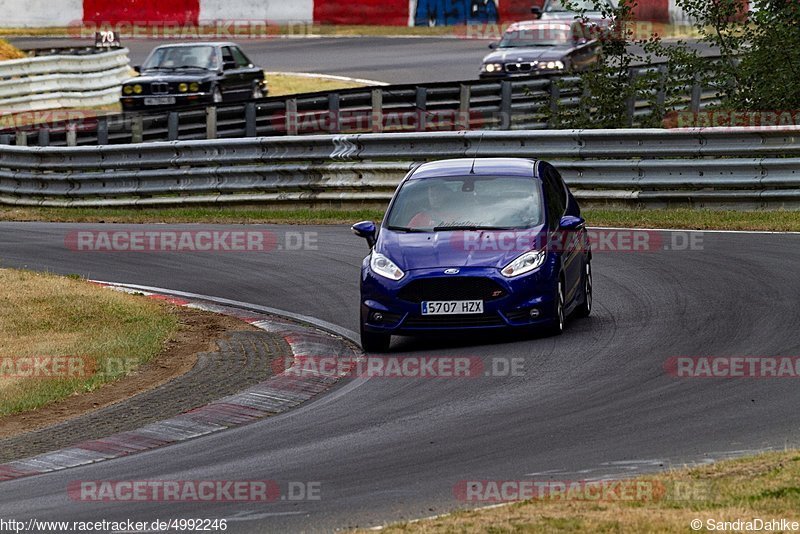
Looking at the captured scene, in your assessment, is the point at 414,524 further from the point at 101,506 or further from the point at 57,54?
the point at 57,54

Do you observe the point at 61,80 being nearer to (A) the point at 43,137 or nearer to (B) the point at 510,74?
(A) the point at 43,137

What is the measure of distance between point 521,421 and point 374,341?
3.06 metres

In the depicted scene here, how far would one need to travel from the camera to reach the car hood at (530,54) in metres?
31.6

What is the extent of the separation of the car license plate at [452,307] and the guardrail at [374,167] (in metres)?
7.82

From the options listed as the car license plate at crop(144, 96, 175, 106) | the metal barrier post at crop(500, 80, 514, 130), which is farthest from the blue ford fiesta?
the car license plate at crop(144, 96, 175, 106)

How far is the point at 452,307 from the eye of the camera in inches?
472

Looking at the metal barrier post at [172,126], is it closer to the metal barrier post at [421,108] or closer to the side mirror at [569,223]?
the metal barrier post at [421,108]

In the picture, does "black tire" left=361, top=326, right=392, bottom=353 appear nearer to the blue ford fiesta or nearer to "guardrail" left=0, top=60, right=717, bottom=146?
the blue ford fiesta

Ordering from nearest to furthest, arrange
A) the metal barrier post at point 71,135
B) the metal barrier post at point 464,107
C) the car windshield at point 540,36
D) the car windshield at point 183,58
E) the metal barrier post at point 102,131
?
the metal barrier post at point 102,131, the metal barrier post at point 71,135, the metal barrier post at point 464,107, the car windshield at point 183,58, the car windshield at point 540,36

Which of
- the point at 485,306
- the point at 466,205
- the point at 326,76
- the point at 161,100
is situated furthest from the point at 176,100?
the point at 485,306

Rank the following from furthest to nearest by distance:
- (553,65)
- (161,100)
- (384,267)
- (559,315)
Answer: (553,65), (161,100), (384,267), (559,315)

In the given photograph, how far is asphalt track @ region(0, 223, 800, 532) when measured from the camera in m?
7.96

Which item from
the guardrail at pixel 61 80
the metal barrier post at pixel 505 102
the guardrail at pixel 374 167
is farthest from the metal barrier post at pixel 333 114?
the guardrail at pixel 61 80

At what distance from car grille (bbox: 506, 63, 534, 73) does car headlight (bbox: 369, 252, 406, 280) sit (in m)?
19.8
